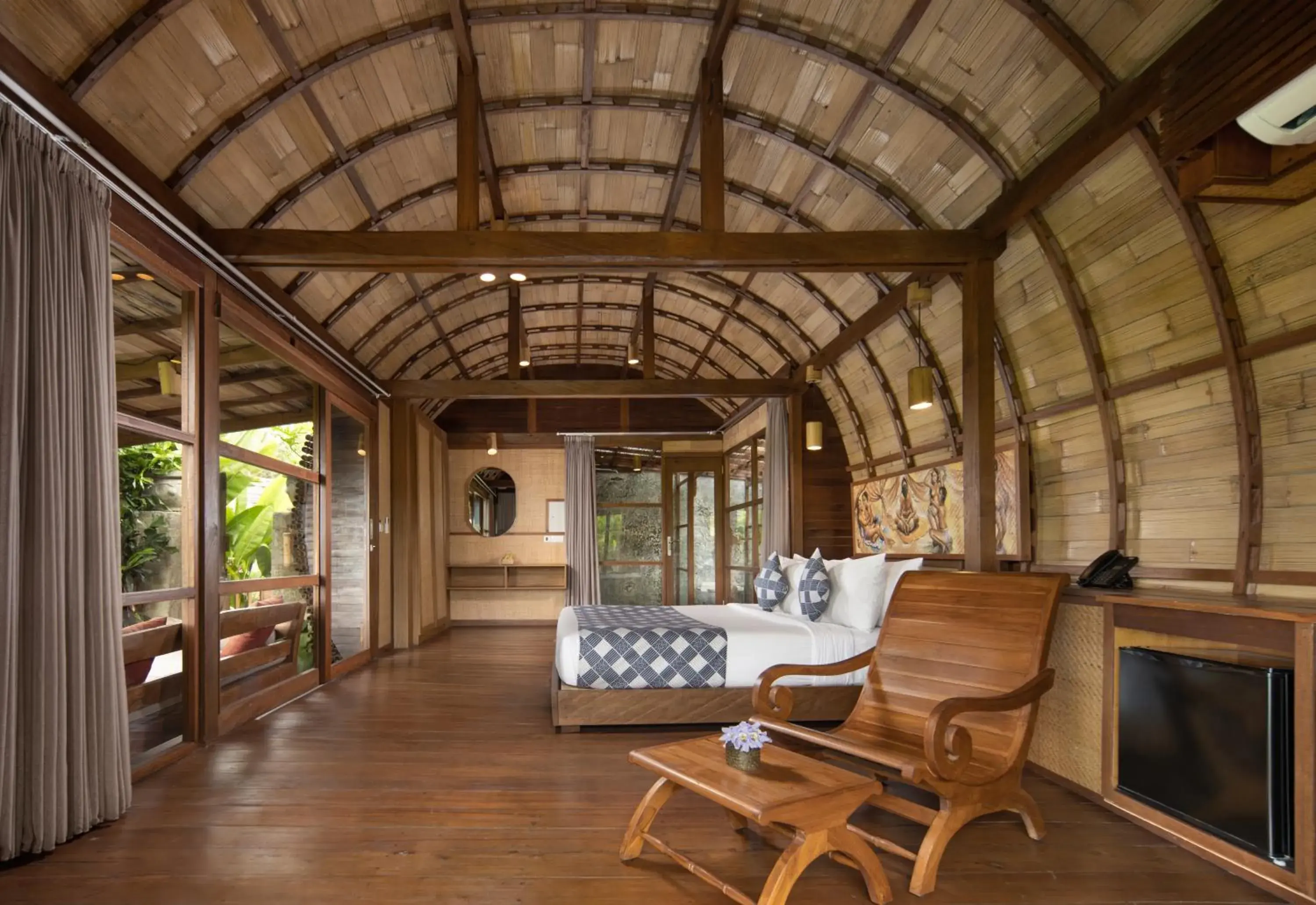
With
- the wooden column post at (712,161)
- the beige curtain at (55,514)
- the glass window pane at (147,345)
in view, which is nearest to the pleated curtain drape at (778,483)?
the wooden column post at (712,161)

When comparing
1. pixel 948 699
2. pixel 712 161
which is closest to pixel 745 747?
pixel 948 699

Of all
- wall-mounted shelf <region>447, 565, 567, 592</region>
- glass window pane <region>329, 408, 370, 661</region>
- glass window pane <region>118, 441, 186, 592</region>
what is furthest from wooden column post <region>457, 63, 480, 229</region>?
wall-mounted shelf <region>447, 565, 567, 592</region>

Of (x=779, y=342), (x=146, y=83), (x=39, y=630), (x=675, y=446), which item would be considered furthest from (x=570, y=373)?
(x=39, y=630)

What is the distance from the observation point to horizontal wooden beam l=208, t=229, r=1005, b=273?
3.89m

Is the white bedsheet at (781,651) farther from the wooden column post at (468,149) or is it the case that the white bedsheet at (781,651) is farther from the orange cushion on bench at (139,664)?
the wooden column post at (468,149)

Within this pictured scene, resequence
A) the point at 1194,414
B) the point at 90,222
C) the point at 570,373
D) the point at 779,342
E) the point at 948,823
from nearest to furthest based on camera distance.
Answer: the point at 948,823, the point at 90,222, the point at 1194,414, the point at 779,342, the point at 570,373

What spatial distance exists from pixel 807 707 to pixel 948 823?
190 cm

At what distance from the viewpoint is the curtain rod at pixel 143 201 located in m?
2.65

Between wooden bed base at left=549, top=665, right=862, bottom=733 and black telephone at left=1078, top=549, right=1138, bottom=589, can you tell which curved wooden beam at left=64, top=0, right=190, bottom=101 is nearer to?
wooden bed base at left=549, top=665, right=862, bottom=733

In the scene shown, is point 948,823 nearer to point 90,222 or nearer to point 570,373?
point 90,222

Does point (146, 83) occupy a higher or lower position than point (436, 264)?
higher

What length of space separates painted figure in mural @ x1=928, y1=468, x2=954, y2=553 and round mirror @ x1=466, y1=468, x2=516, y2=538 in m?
5.88

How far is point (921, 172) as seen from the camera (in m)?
4.19

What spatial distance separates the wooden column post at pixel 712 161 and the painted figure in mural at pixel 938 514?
2.68 meters
